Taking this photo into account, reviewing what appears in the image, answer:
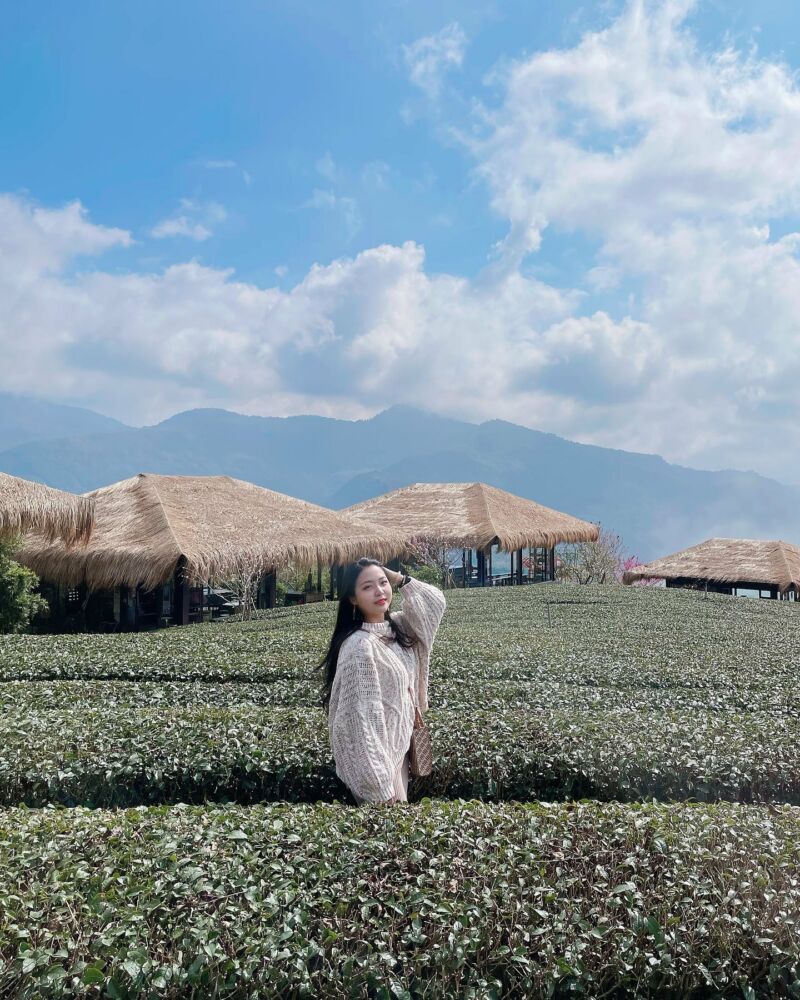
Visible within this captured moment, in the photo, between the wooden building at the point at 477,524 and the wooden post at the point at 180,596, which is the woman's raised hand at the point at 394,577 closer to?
the wooden post at the point at 180,596

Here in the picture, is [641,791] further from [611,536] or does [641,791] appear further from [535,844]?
[611,536]

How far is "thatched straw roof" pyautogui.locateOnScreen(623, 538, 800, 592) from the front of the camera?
2589cm

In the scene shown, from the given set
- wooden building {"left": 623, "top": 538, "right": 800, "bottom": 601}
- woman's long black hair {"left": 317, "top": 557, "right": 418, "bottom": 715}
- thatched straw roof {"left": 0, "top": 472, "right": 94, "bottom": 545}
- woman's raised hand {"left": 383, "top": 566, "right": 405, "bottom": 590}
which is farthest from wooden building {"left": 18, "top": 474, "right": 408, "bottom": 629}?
woman's long black hair {"left": 317, "top": 557, "right": 418, "bottom": 715}

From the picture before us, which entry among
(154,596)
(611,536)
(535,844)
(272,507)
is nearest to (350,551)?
(272,507)

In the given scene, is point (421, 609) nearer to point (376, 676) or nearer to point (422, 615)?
point (422, 615)

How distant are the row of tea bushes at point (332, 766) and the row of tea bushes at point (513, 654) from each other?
205cm

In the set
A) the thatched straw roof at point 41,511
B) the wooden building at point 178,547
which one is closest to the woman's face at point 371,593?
the thatched straw roof at point 41,511

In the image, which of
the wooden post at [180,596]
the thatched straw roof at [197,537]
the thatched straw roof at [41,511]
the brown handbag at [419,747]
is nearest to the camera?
the brown handbag at [419,747]

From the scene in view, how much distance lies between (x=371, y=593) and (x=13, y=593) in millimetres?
12165

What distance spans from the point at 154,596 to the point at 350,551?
15.7 ft

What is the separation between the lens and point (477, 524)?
2516cm

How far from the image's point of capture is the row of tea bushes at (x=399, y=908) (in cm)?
220

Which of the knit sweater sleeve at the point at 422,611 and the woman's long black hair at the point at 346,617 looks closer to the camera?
the woman's long black hair at the point at 346,617

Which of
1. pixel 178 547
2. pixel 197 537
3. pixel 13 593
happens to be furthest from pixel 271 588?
pixel 13 593
